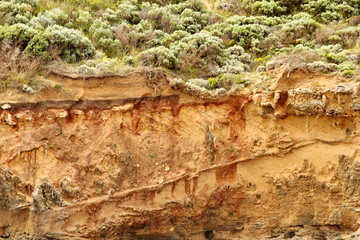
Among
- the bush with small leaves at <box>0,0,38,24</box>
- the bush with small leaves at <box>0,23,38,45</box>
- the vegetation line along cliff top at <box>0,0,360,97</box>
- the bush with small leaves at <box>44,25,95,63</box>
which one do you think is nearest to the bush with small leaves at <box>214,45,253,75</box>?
the vegetation line along cliff top at <box>0,0,360,97</box>

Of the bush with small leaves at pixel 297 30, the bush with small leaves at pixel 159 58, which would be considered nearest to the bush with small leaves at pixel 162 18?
the bush with small leaves at pixel 159 58

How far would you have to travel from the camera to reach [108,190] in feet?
49.5

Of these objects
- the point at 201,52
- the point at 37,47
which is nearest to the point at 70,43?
the point at 37,47

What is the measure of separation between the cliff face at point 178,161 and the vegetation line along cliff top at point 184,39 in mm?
689

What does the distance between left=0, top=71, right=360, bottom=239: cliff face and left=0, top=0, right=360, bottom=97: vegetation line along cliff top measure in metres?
0.69

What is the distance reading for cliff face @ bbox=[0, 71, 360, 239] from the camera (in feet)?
48.5

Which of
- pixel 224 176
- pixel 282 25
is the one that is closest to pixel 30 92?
pixel 224 176

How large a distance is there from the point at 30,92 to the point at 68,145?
5.63ft

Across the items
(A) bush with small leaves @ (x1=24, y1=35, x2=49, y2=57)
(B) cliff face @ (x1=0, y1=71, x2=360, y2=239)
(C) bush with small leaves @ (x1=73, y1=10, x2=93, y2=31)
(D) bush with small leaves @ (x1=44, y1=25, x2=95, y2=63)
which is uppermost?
(C) bush with small leaves @ (x1=73, y1=10, x2=93, y2=31)

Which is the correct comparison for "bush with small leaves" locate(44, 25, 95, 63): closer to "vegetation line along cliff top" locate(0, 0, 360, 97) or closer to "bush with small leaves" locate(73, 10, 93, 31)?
"vegetation line along cliff top" locate(0, 0, 360, 97)

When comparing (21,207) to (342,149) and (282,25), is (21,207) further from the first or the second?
(282,25)

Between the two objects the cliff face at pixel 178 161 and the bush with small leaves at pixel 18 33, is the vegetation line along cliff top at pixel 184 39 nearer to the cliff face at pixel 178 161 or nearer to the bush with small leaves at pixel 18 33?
the bush with small leaves at pixel 18 33

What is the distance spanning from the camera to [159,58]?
17312 millimetres

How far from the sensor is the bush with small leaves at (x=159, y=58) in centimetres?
1730
